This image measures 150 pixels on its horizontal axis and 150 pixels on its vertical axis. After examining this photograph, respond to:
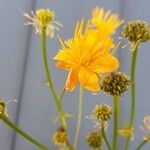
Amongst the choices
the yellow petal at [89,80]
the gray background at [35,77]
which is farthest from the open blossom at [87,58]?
the gray background at [35,77]

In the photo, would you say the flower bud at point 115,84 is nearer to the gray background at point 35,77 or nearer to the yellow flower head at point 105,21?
the yellow flower head at point 105,21

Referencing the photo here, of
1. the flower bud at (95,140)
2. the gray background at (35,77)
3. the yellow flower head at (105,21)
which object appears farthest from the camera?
the gray background at (35,77)

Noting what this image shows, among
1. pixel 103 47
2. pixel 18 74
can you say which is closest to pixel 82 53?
pixel 103 47

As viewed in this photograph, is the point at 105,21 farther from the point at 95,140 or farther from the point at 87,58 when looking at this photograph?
the point at 95,140

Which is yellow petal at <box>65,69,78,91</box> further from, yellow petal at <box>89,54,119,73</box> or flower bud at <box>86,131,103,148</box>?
flower bud at <box>86,131,103,148</box>

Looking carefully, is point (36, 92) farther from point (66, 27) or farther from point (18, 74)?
point (66, 27)

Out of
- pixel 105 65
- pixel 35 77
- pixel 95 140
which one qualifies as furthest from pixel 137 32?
pixel 35 77

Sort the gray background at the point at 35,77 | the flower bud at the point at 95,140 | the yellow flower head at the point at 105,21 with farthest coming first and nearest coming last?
1. the gray background at the point at 35,77
2. the flower bud at the point at 95,140
3. the yellow flower head at the point at 105,21
